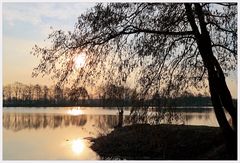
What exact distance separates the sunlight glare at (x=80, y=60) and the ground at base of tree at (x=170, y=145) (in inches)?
141

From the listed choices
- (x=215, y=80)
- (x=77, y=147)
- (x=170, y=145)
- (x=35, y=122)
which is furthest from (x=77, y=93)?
(x=35, y=122)

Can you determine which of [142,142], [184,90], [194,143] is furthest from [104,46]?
[142,142]

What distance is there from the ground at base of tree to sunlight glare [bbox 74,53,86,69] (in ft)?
11.8

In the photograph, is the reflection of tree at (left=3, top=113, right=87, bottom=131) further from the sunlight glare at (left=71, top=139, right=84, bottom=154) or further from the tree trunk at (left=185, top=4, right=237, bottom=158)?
the tree trunk at (left=185, top=4, right=237, bottom=158)

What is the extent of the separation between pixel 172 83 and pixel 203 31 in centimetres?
159

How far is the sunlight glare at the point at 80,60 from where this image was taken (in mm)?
11313

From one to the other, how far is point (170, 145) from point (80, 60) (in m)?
6.74

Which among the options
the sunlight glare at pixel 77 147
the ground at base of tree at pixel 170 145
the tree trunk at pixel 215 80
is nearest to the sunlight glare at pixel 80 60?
the tree trunk at pixel 215 80

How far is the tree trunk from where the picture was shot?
36.6 feet

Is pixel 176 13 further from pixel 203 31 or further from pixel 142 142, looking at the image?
pixel 142 142

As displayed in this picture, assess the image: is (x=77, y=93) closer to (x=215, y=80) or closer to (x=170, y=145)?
(x=215, y=80)

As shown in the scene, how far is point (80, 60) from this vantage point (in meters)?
11.4

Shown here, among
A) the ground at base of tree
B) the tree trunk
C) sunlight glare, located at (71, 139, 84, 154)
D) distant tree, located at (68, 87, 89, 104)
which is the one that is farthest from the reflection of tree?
the tree trunk

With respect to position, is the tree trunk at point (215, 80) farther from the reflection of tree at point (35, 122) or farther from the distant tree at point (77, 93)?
the reflection of tree at point (35, 122)
